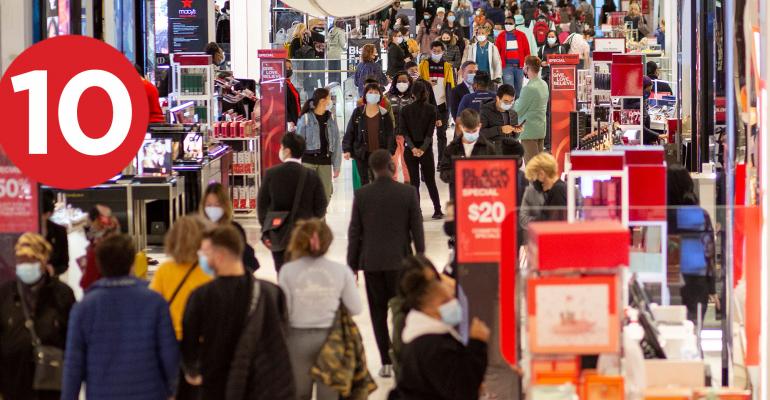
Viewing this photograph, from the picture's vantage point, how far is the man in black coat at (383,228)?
8391 mm

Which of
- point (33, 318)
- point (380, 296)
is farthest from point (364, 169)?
point (33, 318)

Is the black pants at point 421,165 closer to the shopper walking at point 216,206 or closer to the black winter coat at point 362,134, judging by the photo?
the black winter coat at point 362,134

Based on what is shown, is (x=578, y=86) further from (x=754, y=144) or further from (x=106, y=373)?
(x=106, y=373)

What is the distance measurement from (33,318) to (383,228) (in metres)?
2.34

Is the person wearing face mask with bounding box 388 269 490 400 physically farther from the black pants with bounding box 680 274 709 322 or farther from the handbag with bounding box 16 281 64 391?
the handbag with bounding box 16 281 64 391

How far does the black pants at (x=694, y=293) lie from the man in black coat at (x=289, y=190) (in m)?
3.30

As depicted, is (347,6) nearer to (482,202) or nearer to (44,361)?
(482,202)

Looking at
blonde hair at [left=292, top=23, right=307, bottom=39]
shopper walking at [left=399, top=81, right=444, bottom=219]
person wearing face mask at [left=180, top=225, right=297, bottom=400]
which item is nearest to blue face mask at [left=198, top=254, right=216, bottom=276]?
person wearing face mask at [left=180, top=225, right=297, bottom=400]

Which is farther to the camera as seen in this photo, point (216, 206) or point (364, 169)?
point (364, 169)

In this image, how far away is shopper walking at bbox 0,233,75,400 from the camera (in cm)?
672

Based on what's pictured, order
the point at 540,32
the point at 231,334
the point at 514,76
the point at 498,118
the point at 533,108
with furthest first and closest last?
the point at 540,32
the point at 514,76
the point at 533,108
the point at 498,118
the point at 231,334

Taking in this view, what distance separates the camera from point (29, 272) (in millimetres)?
6688

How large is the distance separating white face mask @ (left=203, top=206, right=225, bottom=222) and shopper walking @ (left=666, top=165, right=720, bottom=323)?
2.67m

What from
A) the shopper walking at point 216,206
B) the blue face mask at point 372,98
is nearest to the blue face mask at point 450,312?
the shopper walking at point 216,206
